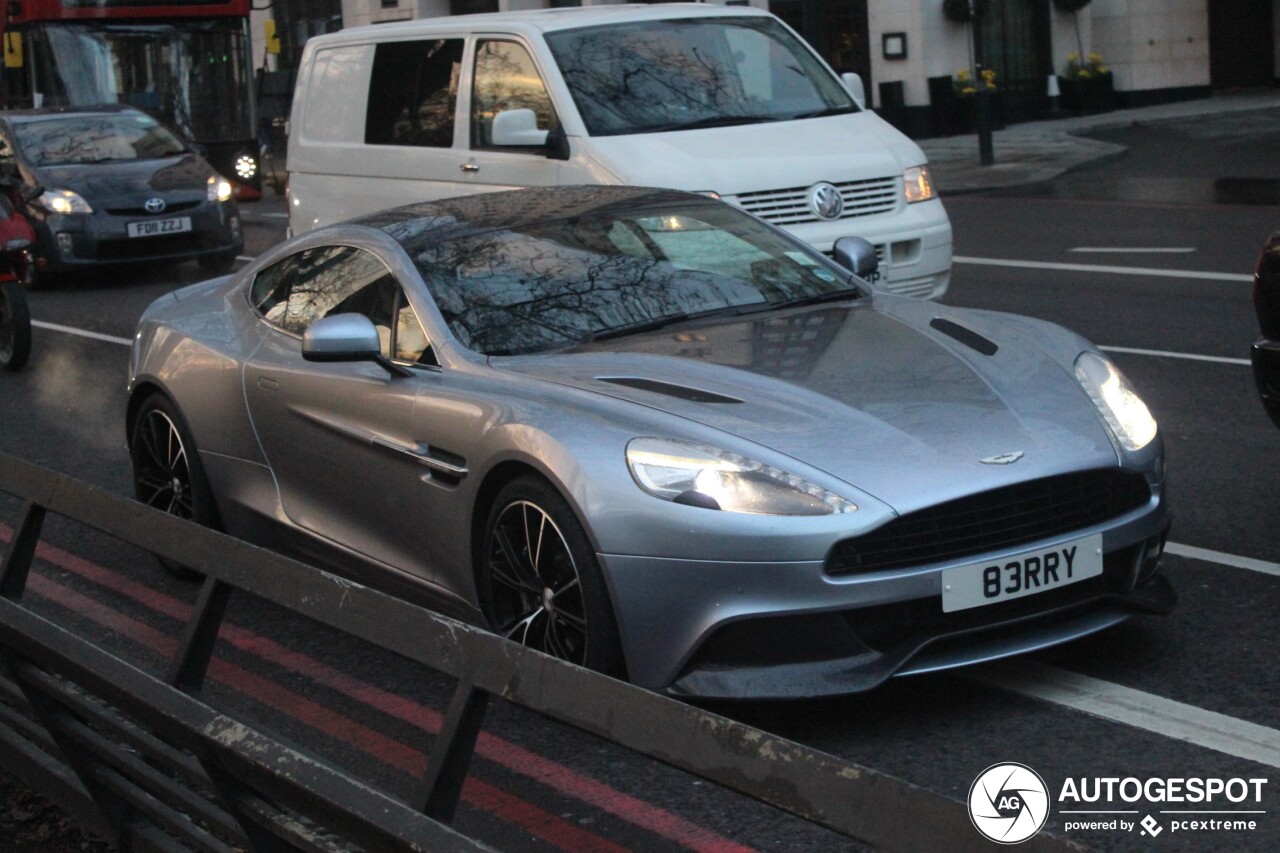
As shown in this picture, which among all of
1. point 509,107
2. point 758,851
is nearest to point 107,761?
point 758,851

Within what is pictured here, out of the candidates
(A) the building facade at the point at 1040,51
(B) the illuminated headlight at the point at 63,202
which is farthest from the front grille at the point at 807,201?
(A) the building facade at the point at 1040,51

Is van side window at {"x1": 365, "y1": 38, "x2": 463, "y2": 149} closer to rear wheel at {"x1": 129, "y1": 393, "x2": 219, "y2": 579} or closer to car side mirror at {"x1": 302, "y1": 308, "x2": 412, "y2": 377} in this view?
rear wheel at {"x1": 129, "y1": 393, "x2": 219, "y2": 579}

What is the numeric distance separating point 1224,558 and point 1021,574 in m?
1.71

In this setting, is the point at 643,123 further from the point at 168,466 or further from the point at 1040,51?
the point at 1040,51

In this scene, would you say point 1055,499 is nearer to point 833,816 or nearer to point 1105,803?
point 1105,803

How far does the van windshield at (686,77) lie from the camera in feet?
33.2

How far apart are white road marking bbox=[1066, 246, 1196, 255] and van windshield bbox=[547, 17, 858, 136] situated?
4522 mm

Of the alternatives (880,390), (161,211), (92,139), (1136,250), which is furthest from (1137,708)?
(92,139)

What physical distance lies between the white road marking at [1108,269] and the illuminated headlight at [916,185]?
252 cm

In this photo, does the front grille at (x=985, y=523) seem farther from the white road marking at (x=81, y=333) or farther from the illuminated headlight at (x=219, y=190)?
the illuminated headlight at (x=219, y=190)

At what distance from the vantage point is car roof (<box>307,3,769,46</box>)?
1052cm

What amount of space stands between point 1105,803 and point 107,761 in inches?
88.2

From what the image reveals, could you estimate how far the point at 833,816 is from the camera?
7.46ft

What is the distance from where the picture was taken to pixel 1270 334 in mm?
6113
